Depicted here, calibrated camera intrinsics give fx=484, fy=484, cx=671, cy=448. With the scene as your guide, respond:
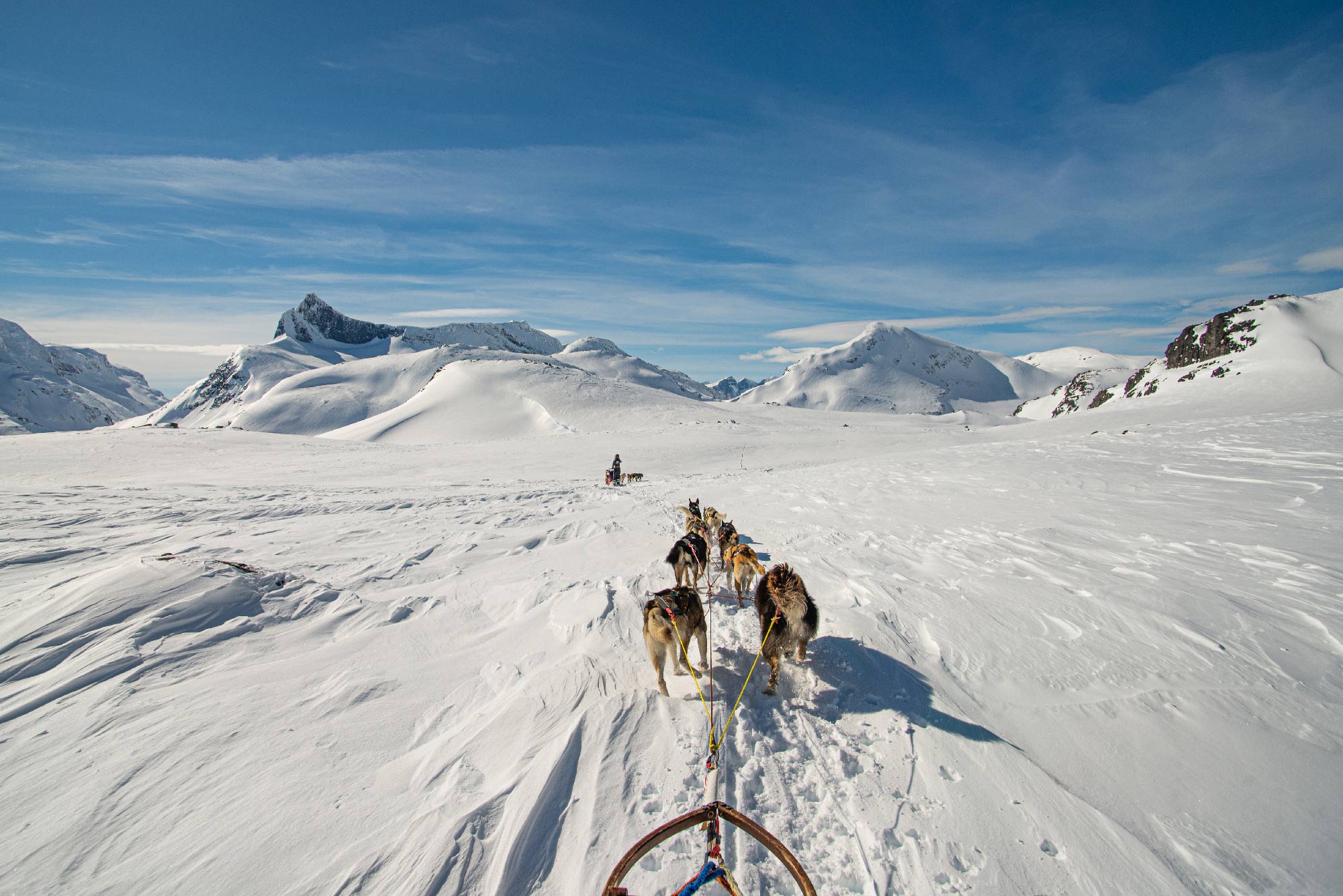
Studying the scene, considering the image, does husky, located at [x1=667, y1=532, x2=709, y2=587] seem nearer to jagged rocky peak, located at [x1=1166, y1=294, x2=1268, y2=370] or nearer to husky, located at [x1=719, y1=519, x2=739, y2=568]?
husky, located at [x1=719, y1=519, x2=739, y2=568]

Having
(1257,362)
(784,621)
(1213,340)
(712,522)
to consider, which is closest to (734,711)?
(784,621)

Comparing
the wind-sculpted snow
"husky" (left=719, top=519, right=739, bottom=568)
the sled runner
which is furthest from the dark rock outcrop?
the sled runner

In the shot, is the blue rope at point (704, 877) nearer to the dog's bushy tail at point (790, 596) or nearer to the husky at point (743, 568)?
the dog's bushy tail at point (790, 596)

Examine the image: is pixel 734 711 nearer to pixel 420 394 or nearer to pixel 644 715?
pixel 644 715

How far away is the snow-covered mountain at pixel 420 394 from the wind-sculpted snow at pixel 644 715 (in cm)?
4122

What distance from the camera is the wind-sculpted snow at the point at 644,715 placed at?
8.29 ft

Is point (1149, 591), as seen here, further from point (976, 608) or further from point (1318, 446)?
point (1318, 446)

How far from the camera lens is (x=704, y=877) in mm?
2068

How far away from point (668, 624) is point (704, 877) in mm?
1905

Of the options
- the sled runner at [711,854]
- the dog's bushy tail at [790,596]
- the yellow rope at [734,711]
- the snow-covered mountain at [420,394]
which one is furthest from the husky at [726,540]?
the snow-covered mountain at [420,394]

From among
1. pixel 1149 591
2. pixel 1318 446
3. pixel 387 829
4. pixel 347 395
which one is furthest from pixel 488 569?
pixel 347 395

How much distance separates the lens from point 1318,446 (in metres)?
13.7

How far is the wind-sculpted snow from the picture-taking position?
2.53 meters

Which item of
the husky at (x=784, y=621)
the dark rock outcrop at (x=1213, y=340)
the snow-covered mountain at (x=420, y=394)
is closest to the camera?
the husky at (x=784, y=621)
